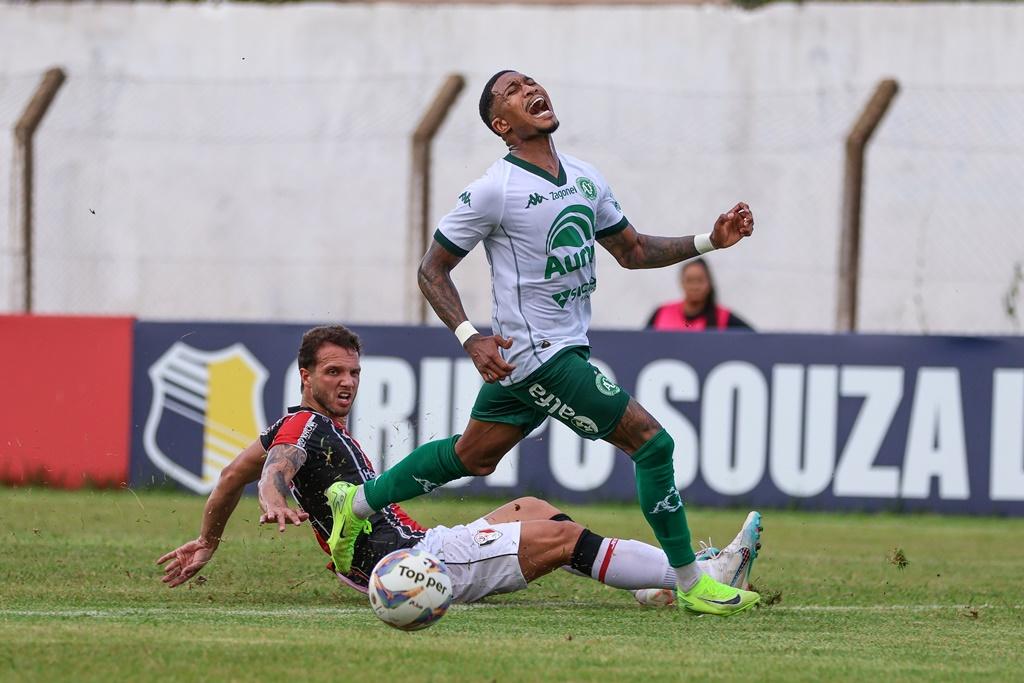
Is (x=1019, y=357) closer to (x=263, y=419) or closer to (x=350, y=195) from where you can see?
(x=263, y=419)

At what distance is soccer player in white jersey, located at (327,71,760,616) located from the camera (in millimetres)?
6965

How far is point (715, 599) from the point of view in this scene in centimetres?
715

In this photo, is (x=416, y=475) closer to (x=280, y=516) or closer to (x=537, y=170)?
(x=280, y=516)

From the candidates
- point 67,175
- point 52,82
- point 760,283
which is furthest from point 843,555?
point 67,175

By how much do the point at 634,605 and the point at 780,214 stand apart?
1346 cm

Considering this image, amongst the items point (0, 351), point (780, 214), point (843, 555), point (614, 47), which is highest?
point (614, 47)

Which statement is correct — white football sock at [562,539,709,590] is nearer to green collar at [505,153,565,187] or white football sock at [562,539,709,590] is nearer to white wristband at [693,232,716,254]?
white wristband at [693,232,716,254]

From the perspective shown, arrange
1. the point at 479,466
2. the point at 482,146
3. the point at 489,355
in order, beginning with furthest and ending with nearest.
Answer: the point at 482,146 < the point at 479,466 < the point at 489,355

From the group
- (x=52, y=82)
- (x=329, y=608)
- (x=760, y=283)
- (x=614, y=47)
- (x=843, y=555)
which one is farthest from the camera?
(x=614, y=47)

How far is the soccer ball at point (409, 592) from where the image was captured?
239 inches

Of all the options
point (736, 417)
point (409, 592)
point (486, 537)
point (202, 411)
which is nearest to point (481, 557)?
point (486, 537)

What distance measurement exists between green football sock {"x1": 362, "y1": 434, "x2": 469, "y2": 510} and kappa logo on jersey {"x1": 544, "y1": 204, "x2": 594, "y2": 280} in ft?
2.80

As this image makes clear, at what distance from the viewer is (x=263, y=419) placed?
13172 millimetres

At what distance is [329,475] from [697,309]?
20.9 feet
